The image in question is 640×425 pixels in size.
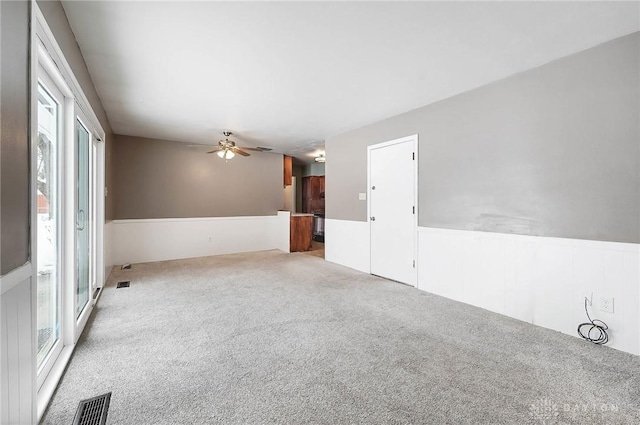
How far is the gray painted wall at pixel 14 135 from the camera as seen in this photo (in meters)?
1.10

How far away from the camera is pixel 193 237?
6117 millimetres

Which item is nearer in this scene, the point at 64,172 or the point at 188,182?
the point at 64,172

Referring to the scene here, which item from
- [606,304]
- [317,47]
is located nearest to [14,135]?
[317,47]

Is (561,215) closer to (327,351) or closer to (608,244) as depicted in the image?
(608,244)

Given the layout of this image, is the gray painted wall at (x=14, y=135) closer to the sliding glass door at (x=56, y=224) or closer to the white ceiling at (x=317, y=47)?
the sliding glass door at (x=56, y=224)

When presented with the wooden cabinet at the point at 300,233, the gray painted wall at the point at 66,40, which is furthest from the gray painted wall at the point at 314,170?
the gray painted wall at the point at 66,40

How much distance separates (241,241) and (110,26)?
499cm

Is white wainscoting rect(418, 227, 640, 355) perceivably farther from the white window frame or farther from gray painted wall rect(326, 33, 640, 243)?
the white window frame

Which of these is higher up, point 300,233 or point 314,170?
point 314,170

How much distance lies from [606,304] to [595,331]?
0.81 feet

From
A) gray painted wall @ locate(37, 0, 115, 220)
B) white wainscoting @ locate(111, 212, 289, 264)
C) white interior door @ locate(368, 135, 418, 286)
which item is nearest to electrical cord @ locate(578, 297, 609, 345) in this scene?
white interior door @ locate(368, 135, 418, 286)

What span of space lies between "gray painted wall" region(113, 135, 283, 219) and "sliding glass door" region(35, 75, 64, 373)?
11.8ft

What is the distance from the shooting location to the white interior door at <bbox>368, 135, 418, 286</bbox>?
13.0 feet

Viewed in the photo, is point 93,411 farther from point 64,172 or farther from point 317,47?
point 317,47
